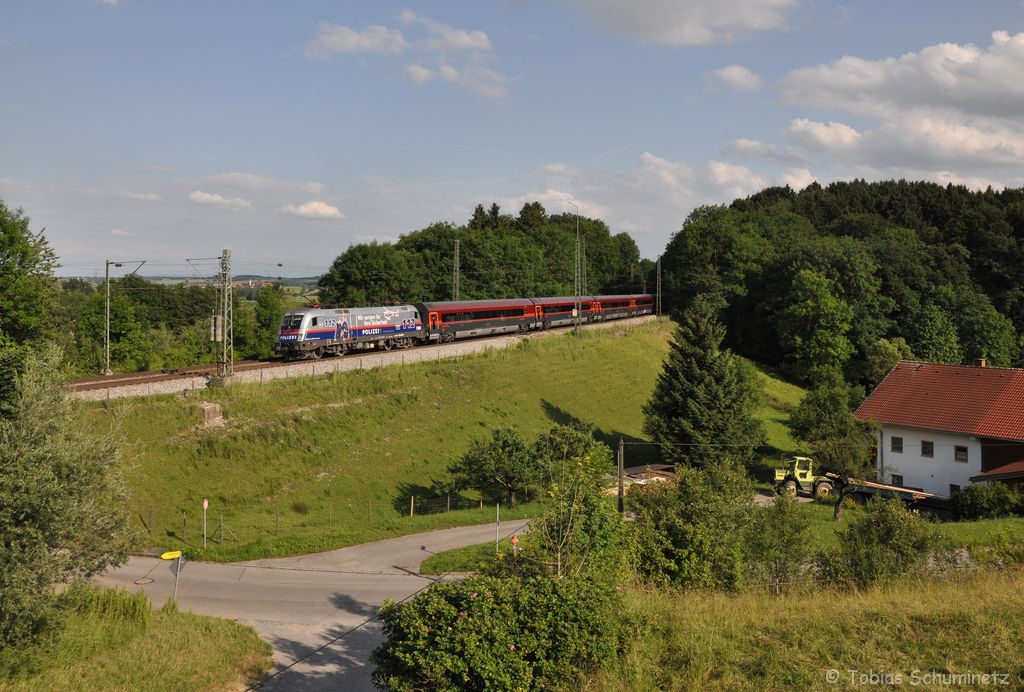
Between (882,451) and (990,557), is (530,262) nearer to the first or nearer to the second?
(882,451)

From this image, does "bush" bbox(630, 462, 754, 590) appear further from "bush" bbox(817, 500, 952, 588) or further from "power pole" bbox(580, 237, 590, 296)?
"power pole" bbox(580, 237, 590, 296)


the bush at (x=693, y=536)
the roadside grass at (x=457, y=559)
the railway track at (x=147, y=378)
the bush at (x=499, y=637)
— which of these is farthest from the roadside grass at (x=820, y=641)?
the railway track at (x=147, y=378)

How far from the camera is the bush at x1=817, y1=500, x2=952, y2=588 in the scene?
1527 centimetres

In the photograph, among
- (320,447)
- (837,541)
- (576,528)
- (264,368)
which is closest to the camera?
(576,528)

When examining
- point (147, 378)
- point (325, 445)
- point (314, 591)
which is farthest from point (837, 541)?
point (147, 378)

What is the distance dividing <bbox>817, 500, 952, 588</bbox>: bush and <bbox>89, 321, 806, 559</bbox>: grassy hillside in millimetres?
12521

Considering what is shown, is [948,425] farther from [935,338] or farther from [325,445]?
[935,338]

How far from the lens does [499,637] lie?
1014 cm

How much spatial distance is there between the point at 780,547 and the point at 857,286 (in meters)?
54.6

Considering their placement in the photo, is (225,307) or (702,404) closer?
(225,307)

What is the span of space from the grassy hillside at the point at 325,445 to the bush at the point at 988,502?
14909 mm

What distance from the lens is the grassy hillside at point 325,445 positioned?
24891mm

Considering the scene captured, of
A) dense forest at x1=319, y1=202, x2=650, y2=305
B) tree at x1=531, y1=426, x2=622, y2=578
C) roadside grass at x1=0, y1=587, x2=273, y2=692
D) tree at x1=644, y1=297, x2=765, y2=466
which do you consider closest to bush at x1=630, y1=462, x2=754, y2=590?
tree at x1=531, y1=426, x2=622, y2=578

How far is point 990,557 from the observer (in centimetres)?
1600
